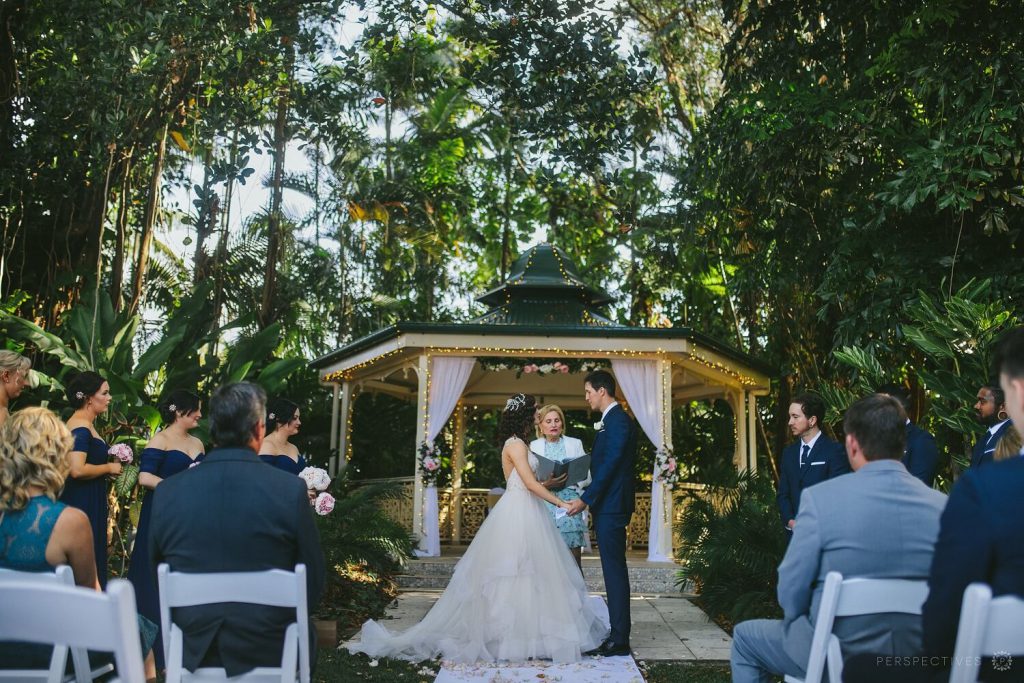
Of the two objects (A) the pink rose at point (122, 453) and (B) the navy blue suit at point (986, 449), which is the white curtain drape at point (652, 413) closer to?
(B) the navy blue suit at point (986, 449)

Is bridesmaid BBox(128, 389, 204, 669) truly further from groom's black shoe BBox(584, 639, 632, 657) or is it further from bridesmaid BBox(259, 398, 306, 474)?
groom's black shoe BBox(584, 639, 632, 657)

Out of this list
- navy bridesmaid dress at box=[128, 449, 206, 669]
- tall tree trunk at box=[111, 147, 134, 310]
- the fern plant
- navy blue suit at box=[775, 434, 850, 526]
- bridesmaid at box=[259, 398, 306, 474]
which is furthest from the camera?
tall tree trunk at box=[111, 147, 134, 310]

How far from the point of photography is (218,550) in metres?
3.27

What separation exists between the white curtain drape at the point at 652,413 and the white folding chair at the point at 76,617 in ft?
33.1

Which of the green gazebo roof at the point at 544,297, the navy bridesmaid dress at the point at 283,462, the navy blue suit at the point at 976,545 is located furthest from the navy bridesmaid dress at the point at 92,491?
the green gazebo roof at the point at 544,297

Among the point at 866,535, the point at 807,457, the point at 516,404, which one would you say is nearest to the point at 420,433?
the point at 516,404

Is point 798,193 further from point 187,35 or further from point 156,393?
point 156,393

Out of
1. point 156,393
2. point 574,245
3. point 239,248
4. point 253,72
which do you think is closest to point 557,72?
point 253,72

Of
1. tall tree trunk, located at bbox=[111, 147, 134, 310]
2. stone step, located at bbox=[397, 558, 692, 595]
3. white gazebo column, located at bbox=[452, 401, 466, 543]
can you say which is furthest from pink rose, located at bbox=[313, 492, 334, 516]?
white gazebo column, located at bbox=[452, 401, 466, 543]

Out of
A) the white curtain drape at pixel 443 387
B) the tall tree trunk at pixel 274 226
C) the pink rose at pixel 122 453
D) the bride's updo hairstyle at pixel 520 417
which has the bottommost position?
the pink rose at pixel 122 453

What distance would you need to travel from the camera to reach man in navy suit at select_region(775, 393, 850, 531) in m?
6.49

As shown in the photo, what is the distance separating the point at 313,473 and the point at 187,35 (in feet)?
15.8

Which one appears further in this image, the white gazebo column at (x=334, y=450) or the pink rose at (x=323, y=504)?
the white gazebo column at (x=334, y=450)

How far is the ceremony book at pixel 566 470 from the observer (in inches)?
276
